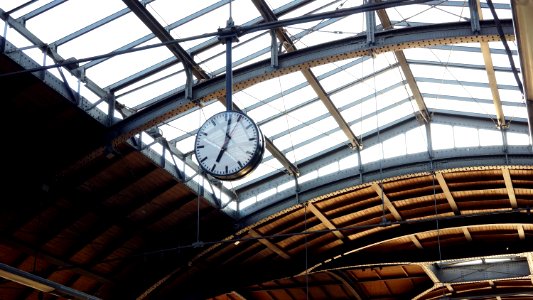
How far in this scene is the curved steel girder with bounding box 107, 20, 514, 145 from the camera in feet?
54.9

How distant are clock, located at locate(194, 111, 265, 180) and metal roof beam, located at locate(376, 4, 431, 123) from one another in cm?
779

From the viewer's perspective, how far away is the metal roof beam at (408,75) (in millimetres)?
20172

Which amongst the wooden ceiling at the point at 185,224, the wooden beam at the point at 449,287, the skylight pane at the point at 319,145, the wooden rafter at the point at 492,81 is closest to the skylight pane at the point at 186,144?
the wooden ceiling at the point at 185,224

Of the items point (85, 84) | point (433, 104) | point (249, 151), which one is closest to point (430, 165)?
point (433, 104)

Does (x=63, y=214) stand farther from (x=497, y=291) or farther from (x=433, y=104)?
(x=497, y=291)

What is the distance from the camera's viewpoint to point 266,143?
24.4 m

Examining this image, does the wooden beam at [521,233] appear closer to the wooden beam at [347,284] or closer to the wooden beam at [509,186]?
the wooden beam at [509,186]

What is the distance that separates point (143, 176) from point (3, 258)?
197 inches

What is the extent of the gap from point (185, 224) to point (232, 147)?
13.9 m

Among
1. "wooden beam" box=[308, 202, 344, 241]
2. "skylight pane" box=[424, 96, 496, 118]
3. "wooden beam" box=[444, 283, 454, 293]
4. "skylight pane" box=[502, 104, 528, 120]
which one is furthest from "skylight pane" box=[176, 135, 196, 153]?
"wooden beam" box=[444, 283, 454, 293]

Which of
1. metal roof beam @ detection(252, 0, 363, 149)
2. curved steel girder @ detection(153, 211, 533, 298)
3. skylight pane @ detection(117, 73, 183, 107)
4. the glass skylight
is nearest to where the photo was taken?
the glass skylight

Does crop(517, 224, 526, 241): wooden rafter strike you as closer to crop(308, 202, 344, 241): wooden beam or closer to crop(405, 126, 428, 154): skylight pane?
crop(405, 126, 428, 154): skylight pane

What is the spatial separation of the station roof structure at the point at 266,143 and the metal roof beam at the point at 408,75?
0.07 meters

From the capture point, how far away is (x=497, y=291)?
3491cm
